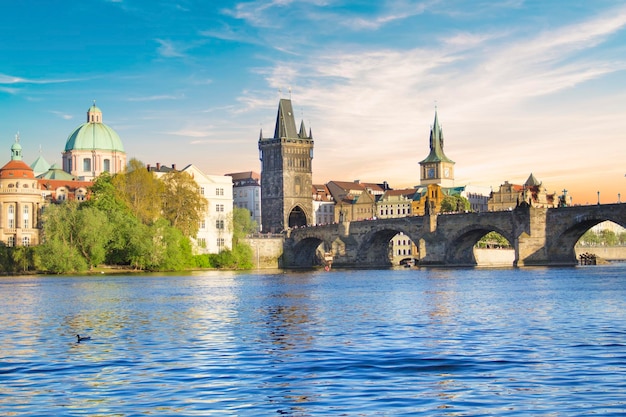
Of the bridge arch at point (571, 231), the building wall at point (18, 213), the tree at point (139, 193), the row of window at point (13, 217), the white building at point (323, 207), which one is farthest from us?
the white building at point (323, 207)

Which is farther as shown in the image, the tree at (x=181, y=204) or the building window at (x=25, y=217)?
the building window at (x=25, y=217)

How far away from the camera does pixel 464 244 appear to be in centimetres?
11500

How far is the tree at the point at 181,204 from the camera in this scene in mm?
105062

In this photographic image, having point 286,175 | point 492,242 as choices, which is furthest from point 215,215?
point 492,242

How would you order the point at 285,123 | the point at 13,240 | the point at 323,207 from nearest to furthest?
the point at 13,240, the point at 285,123, the point at 323,207

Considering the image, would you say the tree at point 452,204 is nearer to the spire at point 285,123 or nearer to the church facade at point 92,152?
the spire at point 285,123

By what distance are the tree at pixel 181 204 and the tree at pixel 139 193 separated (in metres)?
3.46

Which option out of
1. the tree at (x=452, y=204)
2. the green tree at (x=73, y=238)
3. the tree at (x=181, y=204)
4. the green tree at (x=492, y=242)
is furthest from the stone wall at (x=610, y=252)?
the green tree at (x=73, y=238)

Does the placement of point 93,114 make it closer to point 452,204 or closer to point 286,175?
point 286,175

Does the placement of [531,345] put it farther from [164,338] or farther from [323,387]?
[164,338]

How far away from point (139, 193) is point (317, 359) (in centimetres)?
8048

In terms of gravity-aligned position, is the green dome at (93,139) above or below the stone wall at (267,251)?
above

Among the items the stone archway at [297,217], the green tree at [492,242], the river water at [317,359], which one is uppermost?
the stone archway at [297,217]

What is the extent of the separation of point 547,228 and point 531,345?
75.0 m
